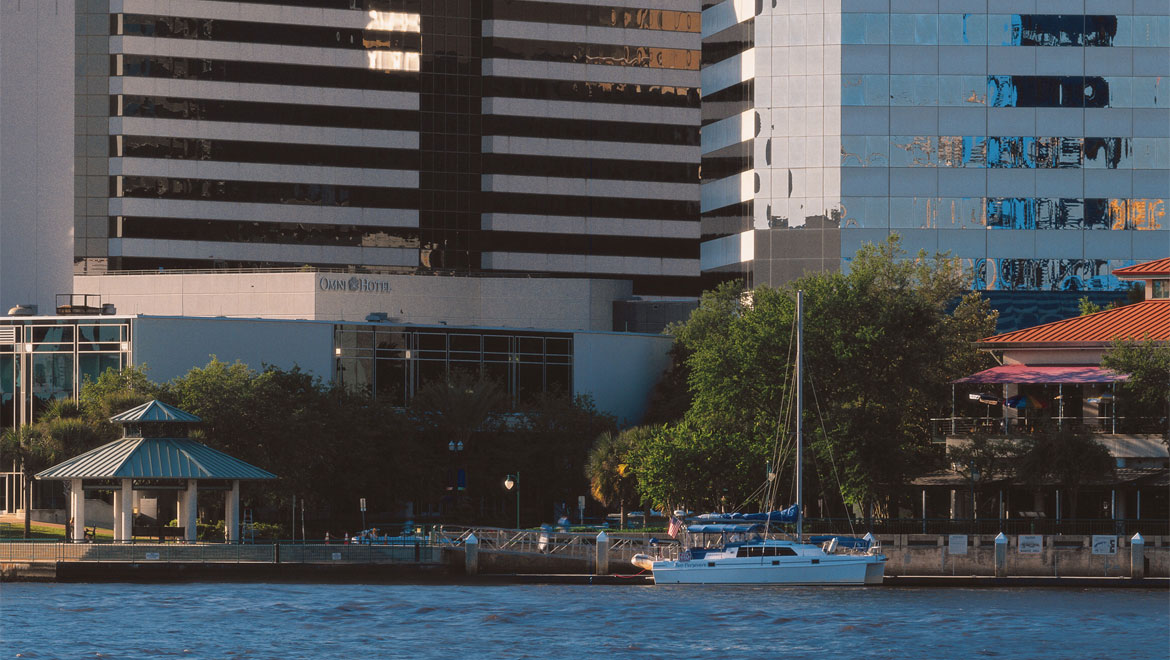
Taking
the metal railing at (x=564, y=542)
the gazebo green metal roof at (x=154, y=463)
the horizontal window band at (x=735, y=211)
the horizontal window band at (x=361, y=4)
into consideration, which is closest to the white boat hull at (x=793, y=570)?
the metal railing at (x=564, y=542)

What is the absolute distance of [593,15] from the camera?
14600 cm

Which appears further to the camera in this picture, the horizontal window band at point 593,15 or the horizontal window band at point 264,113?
the horizontal window band at point 593,15

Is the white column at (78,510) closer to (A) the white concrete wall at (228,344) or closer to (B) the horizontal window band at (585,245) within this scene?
(A) the white concrete wall at (228,344)

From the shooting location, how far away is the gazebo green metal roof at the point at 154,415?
87.2 metres

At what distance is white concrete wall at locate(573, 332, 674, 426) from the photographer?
12262 cm

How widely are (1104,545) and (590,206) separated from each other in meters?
72.6

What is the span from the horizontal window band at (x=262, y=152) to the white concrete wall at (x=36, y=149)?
442cm

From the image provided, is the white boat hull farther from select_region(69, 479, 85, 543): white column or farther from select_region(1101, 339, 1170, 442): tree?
select_region(69, 479, 85, 543): white column

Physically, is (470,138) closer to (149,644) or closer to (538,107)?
(538,107)

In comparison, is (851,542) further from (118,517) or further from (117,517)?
(117,517)

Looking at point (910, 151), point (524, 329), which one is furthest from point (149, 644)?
point (910, 151)

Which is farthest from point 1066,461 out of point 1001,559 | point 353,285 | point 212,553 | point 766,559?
point 353,285

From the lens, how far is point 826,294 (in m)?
91.1

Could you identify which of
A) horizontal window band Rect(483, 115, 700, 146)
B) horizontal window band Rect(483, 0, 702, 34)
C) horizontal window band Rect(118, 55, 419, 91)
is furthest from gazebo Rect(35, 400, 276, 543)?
horizontal window band Rect(483, 0, 702, 34)
